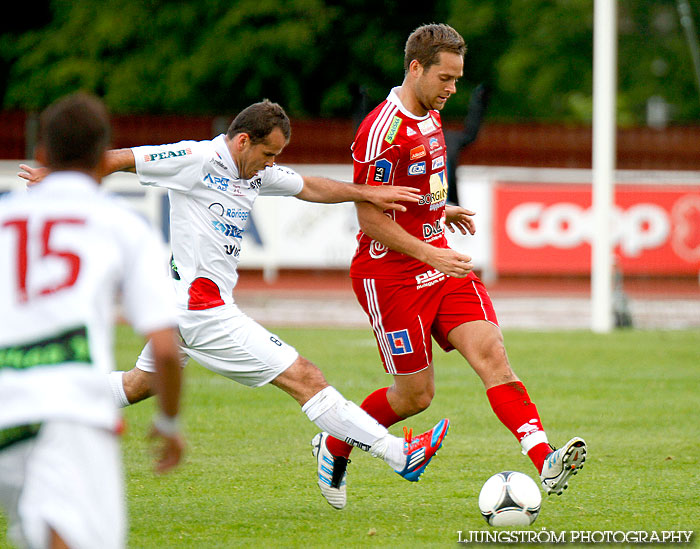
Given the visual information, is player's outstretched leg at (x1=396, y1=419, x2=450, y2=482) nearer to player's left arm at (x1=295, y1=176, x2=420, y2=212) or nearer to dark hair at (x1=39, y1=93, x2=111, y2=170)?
player's left arm at (x1=295, y1=176, x2=420, y2=212)

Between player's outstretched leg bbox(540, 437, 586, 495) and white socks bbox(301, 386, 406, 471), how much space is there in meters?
0.71

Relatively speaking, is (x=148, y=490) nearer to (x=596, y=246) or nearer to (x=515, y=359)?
(x=515, y=359)

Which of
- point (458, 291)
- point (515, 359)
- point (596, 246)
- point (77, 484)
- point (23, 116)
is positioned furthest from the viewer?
point (23, 116)

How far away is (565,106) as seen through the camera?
35969 millimetres

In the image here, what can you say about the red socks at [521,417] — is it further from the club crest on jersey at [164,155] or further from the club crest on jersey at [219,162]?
the club crest on jersey at [164,155]

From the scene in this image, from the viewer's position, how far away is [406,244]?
583 centimetres

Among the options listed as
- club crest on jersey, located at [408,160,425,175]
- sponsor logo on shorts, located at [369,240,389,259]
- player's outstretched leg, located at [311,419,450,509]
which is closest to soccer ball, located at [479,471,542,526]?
player's outstretched leg, located at [311,419,450,509]

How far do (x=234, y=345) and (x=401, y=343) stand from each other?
0.88 meters

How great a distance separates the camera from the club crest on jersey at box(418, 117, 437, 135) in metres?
5.97

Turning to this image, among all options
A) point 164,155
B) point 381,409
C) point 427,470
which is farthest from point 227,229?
point 427,470

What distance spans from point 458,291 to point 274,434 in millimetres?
2601

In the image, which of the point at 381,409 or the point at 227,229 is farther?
the point at 381,409

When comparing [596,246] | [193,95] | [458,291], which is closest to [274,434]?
[458,291]

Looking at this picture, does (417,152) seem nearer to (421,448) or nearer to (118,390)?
(421,448)
